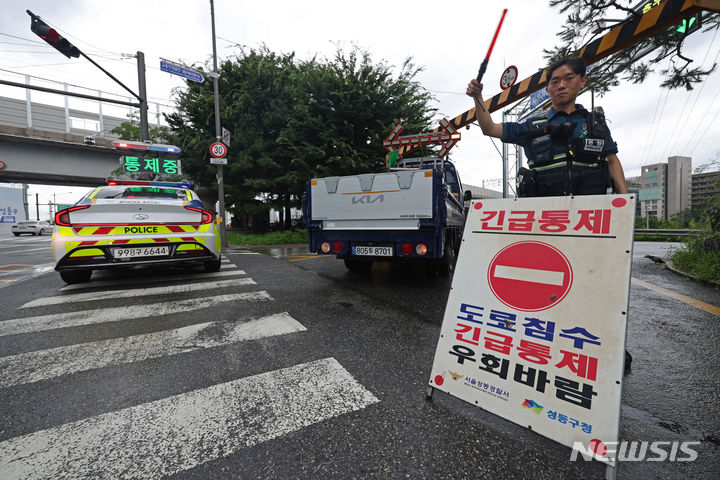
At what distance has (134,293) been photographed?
4305mm

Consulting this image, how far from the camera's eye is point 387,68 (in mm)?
13219

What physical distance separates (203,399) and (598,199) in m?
2.46

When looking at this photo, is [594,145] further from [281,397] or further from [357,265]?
[357,265]

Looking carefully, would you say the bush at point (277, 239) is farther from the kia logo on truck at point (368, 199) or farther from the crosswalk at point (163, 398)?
the crosswalk at point (163, 398)

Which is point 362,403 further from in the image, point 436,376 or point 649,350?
point 649,350

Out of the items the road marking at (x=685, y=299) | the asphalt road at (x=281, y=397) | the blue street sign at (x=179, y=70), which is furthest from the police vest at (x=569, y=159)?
the blue street sign at (x=179, y=70)

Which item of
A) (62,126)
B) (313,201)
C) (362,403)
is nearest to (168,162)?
(313,201)

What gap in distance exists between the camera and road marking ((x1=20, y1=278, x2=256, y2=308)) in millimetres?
3918

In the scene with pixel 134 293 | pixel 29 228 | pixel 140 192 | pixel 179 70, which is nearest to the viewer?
pixel 134 293

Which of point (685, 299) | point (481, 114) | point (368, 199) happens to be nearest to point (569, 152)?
point (481, 114)

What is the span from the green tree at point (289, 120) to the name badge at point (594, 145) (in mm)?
10772

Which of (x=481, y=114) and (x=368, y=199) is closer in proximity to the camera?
(x=481, y=114)

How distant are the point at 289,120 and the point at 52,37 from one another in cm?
727

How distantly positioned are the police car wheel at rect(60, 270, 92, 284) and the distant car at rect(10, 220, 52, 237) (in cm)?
3526
